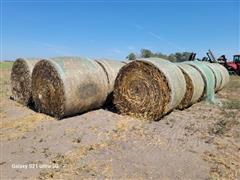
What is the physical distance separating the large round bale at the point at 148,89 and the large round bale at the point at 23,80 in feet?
9.73

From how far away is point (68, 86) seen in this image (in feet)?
26.7

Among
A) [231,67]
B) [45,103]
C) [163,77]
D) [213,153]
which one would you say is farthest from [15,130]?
[231,67]

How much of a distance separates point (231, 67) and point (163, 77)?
65.2 ft

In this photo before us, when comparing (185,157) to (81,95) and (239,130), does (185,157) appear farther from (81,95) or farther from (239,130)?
(81,95)

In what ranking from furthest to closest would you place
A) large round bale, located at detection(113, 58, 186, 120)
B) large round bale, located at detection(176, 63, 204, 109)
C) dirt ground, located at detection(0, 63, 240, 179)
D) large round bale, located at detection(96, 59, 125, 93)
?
large round bale, located at detection(176, 63, 204, 109), large round bale, located at detection(96, 59, 125, 93), large round bale, located at detection(113, 58, 186, 120), dirt ground, located at detection(0, 63, 240, 179)

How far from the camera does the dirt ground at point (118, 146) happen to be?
5020 mm

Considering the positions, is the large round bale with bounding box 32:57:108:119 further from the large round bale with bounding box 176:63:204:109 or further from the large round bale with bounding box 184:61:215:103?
the large round bale with bounding box 184:61:215:103

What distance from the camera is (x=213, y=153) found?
5.92 metres

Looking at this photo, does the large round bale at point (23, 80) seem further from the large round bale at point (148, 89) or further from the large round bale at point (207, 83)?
the large round bale at point (207, 83)

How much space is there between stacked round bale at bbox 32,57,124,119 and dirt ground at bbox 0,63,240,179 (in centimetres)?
30

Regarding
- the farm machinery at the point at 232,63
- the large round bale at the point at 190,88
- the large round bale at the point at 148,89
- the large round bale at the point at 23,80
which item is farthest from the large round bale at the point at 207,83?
the farm machinery at the point at 232,63

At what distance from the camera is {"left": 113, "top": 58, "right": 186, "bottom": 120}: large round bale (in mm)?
8172

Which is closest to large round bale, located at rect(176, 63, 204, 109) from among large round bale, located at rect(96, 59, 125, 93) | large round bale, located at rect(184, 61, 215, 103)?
large round bale, located at rect(184, 61, 215, 103)

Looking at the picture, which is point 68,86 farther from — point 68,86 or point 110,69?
point 110,69
